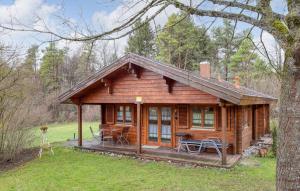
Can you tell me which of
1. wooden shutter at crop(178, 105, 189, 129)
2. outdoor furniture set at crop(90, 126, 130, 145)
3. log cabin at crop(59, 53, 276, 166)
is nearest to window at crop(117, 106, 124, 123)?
log cabin at crop(59, 53, 276, 166)

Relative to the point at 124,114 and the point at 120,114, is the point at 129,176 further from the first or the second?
the point at 120,114

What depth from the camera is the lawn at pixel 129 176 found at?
765 centimetres

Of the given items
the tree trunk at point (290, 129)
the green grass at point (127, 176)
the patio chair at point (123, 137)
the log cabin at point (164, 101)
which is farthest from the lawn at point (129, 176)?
the tree trunk at point (290, 129)

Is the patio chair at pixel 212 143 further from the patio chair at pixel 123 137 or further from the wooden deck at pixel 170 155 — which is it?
the patio chair at pixel 123 137

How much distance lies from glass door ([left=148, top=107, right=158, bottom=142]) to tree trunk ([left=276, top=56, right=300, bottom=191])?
10.1 metres

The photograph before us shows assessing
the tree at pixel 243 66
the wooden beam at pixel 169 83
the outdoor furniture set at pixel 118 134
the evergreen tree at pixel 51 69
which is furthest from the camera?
the evergreen tree at pixel 51 69

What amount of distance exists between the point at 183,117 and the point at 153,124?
1.53 meters

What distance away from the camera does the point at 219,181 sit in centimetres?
808

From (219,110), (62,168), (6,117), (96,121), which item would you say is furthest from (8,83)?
(96,121)

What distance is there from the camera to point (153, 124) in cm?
1343

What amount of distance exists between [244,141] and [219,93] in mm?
3940

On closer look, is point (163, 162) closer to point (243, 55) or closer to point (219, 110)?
point (219, 110)

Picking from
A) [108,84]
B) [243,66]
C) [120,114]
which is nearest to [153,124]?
[120,114]

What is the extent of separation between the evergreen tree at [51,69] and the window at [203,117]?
27.2 m
